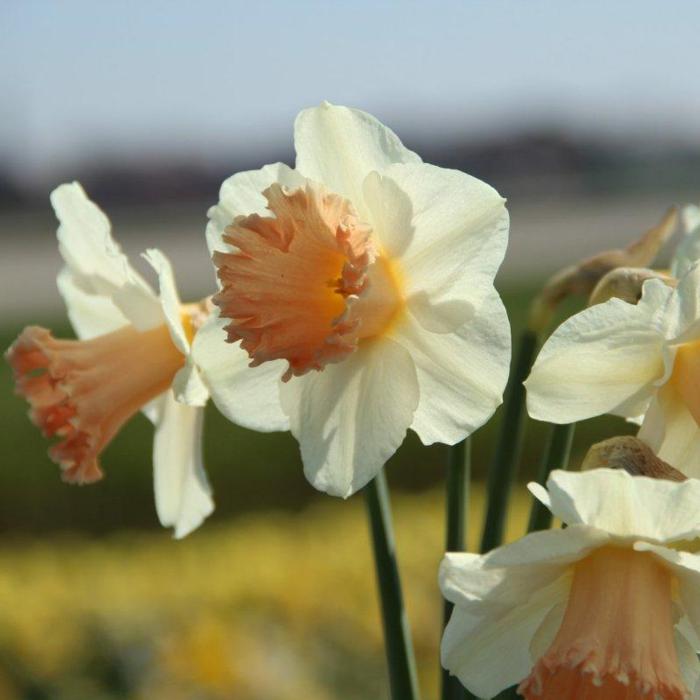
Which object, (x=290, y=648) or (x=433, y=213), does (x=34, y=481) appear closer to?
(x=290, y=648)

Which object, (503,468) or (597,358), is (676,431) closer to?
(597,358)

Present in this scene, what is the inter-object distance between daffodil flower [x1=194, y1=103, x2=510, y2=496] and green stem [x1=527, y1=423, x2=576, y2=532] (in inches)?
9.7

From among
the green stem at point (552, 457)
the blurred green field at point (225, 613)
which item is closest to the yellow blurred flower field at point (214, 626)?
the blurred green field at point (225, 613)

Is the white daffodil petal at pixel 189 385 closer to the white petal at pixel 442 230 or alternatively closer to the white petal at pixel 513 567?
the white petal at pixel 442 230

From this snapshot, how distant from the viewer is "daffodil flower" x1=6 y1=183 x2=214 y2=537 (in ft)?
5.40

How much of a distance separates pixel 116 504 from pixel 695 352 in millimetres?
5541

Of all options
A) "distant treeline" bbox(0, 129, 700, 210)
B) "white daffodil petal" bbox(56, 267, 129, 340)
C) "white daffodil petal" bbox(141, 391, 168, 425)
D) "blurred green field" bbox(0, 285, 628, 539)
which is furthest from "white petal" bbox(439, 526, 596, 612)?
"distant treeline" bbox(0, 129, 700, 210)

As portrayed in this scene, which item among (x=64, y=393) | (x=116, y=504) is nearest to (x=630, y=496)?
(x=64, y=393)

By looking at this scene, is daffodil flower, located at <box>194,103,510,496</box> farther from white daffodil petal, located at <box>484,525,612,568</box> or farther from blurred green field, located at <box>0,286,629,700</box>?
blurred green field, located at <box>0,286,629,700</box>

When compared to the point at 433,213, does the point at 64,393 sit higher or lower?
lower

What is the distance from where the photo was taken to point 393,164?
1398 millimetres

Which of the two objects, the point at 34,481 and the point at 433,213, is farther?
the point at 34,481

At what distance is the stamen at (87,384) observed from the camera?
1.63 m

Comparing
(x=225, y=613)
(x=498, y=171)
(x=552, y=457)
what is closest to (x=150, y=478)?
(x=225, y=613)
